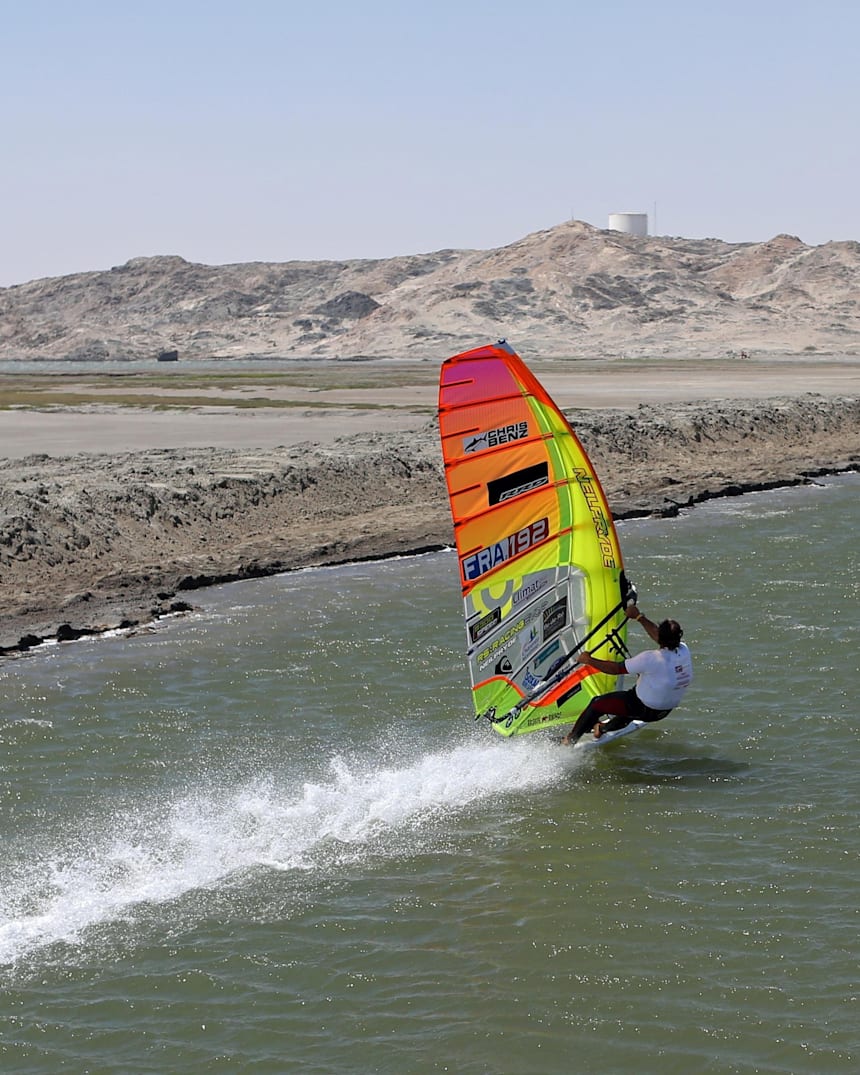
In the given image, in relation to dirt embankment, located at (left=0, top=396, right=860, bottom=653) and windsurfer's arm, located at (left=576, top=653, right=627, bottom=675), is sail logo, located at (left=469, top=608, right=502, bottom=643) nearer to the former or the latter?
windsurfer's arm, located at (left=576, top=653, right=627, bottom=675)

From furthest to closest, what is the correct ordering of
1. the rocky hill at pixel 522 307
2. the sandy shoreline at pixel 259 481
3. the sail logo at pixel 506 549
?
1. the rocky hill at pixel 522 307
2. the sandy shoreline at pixel 259 481
3. the sail logo at pixel 506 549

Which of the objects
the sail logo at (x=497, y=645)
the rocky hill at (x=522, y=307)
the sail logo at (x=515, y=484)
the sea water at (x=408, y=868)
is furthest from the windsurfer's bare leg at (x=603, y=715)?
the rocky hill at (x=522, y=307)

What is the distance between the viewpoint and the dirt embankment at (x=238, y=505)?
1984 centimetres

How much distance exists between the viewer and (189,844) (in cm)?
1105

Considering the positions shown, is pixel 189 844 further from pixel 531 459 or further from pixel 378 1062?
pixel 531 459

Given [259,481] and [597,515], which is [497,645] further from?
[259,481]

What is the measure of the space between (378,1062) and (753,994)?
228 cm

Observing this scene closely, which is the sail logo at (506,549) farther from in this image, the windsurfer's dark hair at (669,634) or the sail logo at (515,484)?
the windsurfer's dark hair at (669,634)

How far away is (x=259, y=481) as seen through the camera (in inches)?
1025

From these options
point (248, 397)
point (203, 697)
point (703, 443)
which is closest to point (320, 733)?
point (203, 697)

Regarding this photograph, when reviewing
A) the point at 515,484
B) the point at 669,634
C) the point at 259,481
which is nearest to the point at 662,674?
the point at 669,634

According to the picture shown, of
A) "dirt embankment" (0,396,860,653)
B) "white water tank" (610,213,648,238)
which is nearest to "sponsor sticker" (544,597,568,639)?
"dirt embankment" (0,396,860,653)

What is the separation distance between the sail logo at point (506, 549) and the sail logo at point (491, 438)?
76cm

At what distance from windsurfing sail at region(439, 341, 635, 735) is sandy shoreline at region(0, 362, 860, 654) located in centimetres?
703
